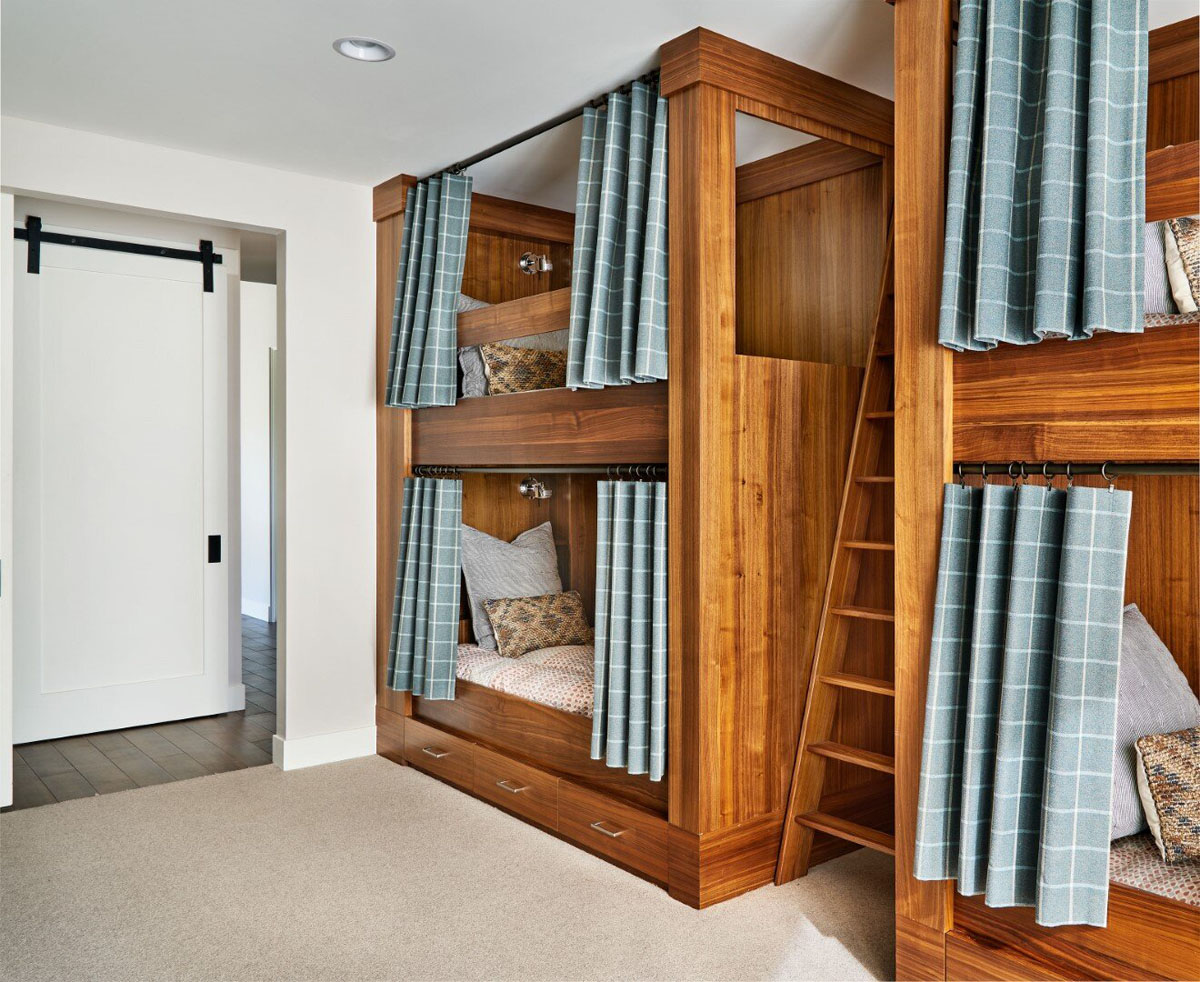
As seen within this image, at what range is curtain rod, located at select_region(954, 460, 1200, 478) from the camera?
195cm

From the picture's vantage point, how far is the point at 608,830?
3.09 meters

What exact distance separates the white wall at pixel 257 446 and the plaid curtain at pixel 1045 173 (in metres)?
5.83

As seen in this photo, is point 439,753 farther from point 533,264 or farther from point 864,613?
point 533,264

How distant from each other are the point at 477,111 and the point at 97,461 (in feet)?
8.39

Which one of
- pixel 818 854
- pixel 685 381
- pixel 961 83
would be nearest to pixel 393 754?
pixel 818 854

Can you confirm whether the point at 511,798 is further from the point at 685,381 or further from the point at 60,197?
the point at 60,197

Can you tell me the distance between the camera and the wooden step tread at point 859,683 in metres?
2.65

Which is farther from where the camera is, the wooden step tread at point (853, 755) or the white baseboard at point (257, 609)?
the white baseboard at point (257, 609)

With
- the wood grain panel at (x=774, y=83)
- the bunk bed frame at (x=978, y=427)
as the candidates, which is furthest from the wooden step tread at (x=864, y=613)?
the wood grain panel at (x=774, y=83)

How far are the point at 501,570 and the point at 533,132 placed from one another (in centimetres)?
173

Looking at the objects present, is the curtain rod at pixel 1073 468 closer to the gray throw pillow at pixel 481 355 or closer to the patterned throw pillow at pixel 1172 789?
the patterned throw pillow at pixel 1172 789

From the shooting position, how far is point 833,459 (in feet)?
10.4

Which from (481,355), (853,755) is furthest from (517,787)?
(481,355)

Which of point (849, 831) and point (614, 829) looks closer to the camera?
point (849, 831)
